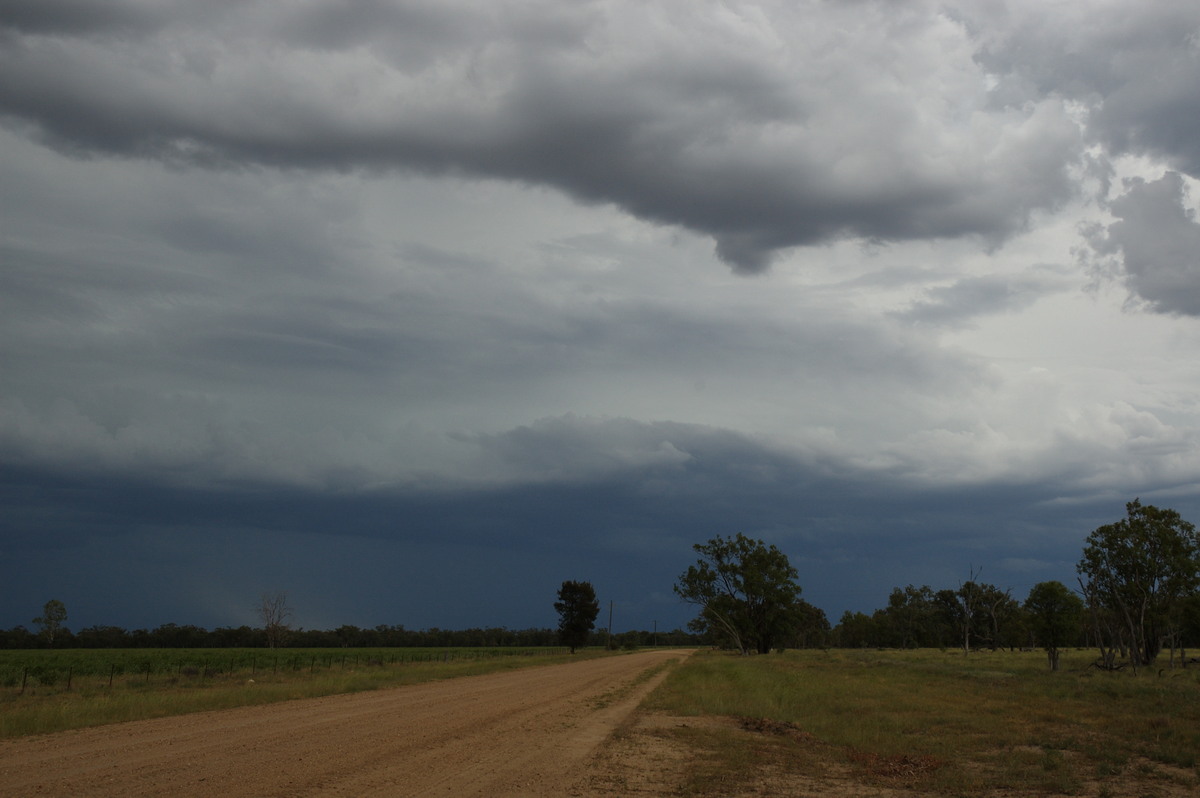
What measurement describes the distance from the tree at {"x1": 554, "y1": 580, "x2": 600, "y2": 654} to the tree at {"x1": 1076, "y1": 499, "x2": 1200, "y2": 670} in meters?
62.0

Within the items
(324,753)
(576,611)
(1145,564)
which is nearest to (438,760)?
(324,753)

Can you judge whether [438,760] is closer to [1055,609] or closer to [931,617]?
[1055,609]

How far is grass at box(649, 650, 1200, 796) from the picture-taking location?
1467 cm

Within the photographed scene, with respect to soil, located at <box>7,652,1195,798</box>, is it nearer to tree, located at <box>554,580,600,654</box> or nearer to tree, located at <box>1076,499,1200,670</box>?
tree, located at <box>1076,499,1200,670</box>

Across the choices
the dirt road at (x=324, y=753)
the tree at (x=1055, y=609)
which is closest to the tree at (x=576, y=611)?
the tree at (x=1055, y=609)

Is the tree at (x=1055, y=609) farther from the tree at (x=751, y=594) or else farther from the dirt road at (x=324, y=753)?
the dirt road at (x=324, y=753)

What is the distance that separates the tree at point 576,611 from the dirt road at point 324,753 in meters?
80.1

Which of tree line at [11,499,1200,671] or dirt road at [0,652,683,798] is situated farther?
tree line at [11,499,1200,671]

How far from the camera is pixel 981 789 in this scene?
13750 mm

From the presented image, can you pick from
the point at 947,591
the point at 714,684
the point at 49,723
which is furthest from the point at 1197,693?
the point at 947,591

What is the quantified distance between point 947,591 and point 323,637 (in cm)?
11173

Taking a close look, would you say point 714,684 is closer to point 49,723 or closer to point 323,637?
point 49,723

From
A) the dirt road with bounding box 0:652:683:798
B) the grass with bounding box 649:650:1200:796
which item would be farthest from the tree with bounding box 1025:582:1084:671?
the dirt road with bounding box 0:652:683:798

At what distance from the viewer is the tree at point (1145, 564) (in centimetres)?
5150
